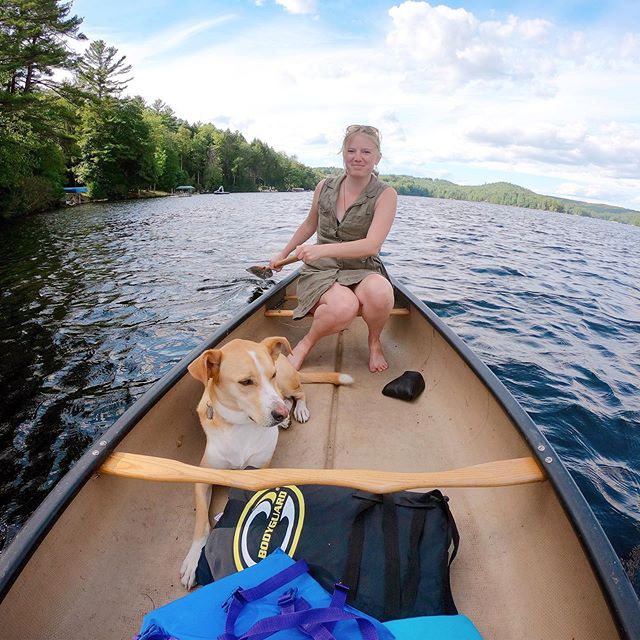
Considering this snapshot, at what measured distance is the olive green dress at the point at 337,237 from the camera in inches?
158

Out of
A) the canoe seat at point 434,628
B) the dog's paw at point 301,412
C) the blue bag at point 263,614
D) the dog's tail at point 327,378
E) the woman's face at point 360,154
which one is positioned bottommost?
the dog's paw at point 301,412

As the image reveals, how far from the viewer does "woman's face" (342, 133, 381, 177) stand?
3801mm

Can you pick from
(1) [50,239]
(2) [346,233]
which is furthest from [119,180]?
(2) [346,233]

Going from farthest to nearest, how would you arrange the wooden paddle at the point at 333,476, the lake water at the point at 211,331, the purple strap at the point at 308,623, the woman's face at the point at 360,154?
the lake water at the point at 211,331 < the woman's face at the point at 360,154 < the wooden paddle at the point at 333,476 < the purple strap at the point at 308,623

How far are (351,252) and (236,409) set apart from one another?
76.0 inches

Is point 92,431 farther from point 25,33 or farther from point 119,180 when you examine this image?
point 119,180

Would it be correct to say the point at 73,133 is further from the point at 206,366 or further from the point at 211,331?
Result: the point at 206,366

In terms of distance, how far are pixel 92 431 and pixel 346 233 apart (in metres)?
3.33

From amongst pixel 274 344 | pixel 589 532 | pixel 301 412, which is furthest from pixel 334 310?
pixel 589 532

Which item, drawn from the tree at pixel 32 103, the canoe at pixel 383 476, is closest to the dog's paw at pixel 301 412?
the canoe at pixel 383 476

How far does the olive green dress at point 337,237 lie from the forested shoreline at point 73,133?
74.4 ft

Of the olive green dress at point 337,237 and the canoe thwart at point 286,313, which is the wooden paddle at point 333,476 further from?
the canoe thwart at point 286,313

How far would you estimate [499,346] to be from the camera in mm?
6730

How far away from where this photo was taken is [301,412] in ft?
11.2
